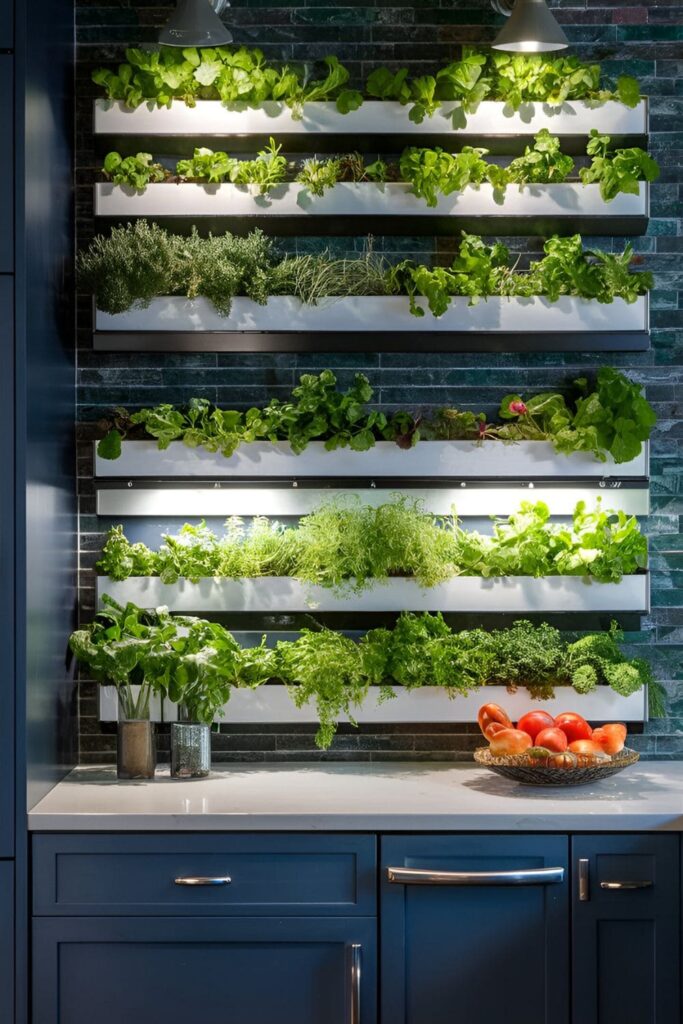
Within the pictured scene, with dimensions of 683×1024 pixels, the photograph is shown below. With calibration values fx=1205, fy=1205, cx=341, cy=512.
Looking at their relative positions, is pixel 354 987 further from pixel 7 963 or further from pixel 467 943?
pixel 7 963

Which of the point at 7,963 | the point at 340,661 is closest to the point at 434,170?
the point at 340,661

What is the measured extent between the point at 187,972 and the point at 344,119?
250cm

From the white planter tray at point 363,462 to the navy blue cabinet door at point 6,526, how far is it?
61 cm

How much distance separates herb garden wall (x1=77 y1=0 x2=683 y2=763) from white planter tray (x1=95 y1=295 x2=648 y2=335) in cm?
16

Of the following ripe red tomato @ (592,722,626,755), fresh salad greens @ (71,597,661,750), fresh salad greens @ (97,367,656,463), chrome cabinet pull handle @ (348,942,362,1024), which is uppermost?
fresh salad greens @ (97,367,656,463)

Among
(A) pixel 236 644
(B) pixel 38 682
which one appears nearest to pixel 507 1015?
(A) pixel 236 644

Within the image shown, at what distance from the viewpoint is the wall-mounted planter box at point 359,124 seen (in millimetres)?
3719

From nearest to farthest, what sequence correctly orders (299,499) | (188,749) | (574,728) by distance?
(574,728), (188,749), (299,499)

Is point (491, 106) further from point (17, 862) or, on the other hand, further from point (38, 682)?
point (17, 862)

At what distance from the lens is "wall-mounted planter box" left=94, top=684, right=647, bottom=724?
3650mm

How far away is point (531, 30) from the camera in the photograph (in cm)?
347

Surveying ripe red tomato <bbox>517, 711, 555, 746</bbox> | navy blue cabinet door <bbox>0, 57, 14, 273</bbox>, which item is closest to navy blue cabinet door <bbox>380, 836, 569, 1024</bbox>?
ripe red tomato <bbox>517, 711, 555, 746</bbox>

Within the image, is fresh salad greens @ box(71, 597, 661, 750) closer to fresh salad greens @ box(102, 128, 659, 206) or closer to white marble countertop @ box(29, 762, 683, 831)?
white marble countertop @ box(29, 762, 683, 831)

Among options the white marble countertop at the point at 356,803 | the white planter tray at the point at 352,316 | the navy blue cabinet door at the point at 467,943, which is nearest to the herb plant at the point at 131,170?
the white planter tray at the point at 352,316
